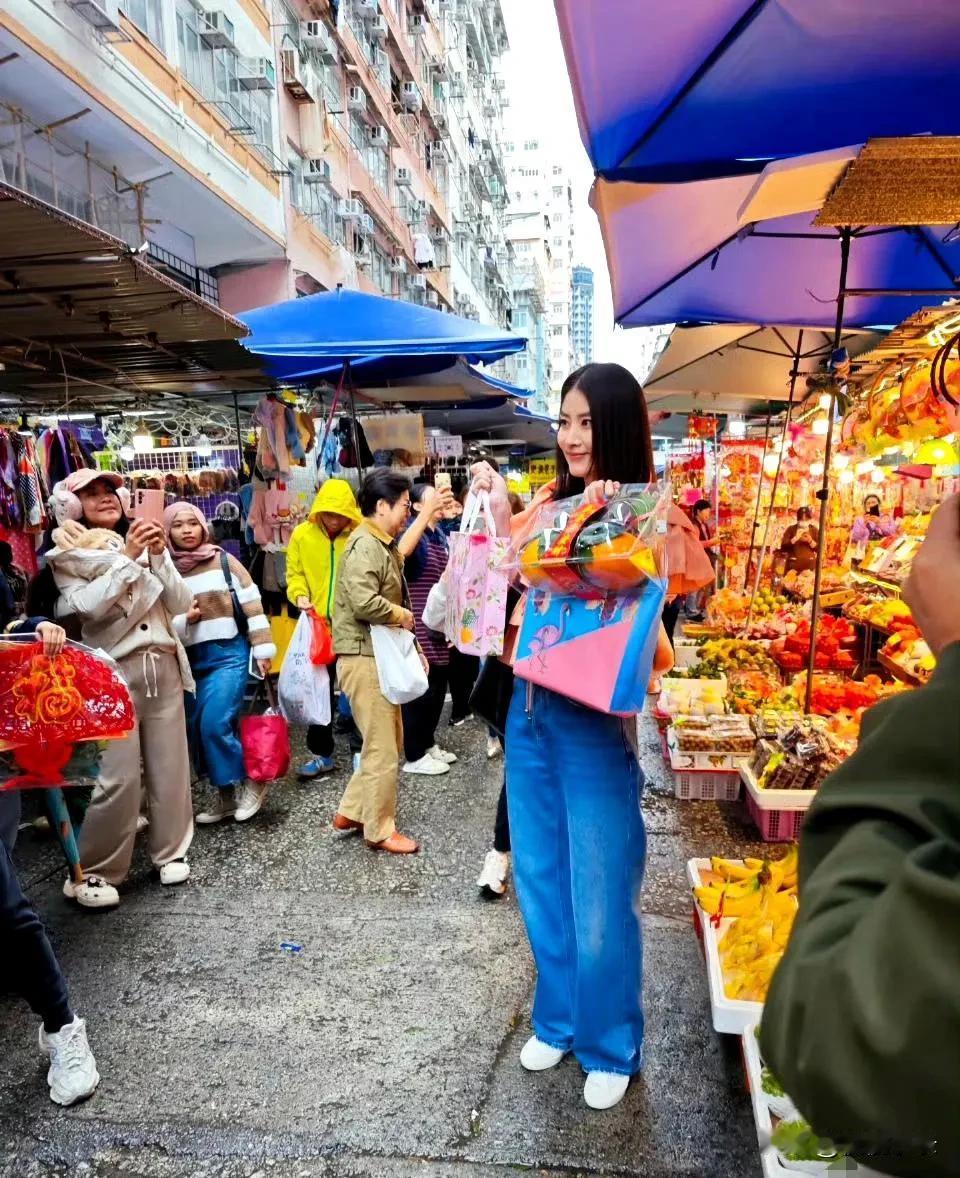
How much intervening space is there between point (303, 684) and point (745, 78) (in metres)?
3.63

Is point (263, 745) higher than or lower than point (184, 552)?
lower

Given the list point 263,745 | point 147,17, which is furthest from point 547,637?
point 147,17

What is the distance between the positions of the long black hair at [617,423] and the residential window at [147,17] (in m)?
11.9

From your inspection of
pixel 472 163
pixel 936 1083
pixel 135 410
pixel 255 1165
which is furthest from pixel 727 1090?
pixel 472 163

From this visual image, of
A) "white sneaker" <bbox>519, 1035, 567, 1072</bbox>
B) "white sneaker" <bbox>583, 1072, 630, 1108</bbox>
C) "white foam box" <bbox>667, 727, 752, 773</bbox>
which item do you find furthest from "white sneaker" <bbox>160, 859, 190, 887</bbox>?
"white foam box" <bbox>667, 727, 752, 773</bbox>

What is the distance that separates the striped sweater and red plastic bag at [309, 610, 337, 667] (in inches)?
10.1

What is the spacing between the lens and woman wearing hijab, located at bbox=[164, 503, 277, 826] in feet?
14.1

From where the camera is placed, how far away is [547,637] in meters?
2.17

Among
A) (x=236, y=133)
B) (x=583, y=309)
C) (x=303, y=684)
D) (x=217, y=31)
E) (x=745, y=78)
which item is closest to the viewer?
(x=745, y=78)

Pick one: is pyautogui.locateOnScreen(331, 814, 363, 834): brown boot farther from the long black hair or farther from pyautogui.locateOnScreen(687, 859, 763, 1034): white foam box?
the long black hair

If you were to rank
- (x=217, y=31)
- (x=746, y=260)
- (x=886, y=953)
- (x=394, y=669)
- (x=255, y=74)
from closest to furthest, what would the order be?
(x=886, y=953)
(x=394, y=669)
(x=746, y=260)
(x=217, y=31)
(x=255, y=74)

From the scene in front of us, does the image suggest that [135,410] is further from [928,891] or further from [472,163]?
[472,163]

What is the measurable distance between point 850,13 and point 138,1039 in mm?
3966

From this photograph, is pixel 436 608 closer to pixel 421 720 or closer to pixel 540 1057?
pixel 540 1057
